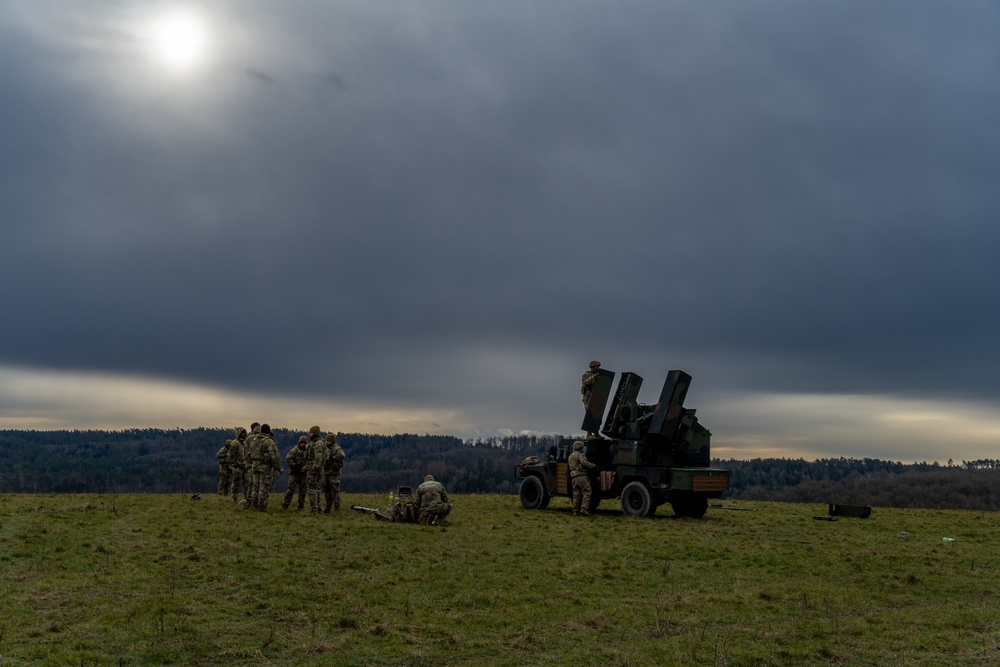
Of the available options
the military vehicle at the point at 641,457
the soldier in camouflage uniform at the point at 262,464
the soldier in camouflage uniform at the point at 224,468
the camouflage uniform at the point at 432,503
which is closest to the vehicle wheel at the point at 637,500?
the military vehicle at the point at 641,457

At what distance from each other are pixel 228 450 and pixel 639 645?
21184 millimetres

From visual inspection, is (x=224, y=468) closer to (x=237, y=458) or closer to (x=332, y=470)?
(x=237, y=458)

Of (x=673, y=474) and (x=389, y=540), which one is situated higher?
(x=673, y=474)

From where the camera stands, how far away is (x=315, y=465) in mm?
23703

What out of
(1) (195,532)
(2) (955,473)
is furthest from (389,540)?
(2) (955,473)

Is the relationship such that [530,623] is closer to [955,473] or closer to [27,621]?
[27,621]

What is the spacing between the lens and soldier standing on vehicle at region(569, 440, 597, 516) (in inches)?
1055

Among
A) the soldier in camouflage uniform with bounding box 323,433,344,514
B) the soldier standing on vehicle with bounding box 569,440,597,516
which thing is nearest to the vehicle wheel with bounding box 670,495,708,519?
the soldier standing on vehicle with bounding box 569,440,597,516

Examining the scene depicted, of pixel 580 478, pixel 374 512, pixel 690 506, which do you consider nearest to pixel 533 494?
pixel 580 478

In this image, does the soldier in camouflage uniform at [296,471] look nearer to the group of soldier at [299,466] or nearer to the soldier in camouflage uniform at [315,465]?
the group of soldier at [299,466]

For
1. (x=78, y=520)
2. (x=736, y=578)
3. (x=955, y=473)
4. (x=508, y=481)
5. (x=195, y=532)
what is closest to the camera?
(x=736, y=578)

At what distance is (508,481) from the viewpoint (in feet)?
536

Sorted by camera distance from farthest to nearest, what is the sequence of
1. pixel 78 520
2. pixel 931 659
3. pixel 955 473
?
pixel 955 473
pixel 78 520
pixel 931 659

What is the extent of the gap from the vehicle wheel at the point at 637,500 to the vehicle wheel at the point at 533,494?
10.3 feet
